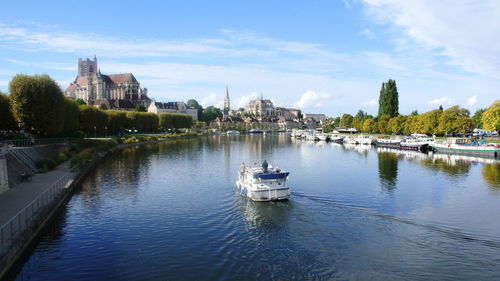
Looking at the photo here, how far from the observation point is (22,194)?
1085 inches

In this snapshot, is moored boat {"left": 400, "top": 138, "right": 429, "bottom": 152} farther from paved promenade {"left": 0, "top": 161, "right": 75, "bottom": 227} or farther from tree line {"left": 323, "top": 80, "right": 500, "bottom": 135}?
paved promenade {"left": 0, "top": 161, "right": 75, "bottom": 227}

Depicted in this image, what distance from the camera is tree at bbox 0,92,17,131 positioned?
5278 cm

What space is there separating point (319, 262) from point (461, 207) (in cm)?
1709

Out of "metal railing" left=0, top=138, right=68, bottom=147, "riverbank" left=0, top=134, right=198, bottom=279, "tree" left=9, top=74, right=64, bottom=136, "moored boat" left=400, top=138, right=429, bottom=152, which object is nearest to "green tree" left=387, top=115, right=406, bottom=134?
"moored boat" left=400, top=138, right=429, bottom=152

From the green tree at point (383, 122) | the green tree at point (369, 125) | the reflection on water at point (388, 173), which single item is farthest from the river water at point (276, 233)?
the green tree at point (369, 125)

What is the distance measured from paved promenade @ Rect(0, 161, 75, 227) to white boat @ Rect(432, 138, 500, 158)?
2762 inches

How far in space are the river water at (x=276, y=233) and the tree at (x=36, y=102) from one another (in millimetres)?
19011

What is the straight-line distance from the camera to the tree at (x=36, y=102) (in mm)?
51531

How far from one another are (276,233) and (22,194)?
61.0 ft

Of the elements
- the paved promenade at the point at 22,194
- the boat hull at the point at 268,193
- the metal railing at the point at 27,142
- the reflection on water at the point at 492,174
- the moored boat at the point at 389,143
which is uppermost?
the metal railing at the point at 27,142

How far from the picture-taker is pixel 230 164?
58.2 m

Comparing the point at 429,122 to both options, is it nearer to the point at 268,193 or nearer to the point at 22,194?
the point at 268,193

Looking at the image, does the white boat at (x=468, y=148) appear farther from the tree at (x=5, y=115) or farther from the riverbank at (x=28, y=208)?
the tree at (x=5, y=115)

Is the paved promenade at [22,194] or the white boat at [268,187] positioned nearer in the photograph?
the paved promenade at [22,194]
